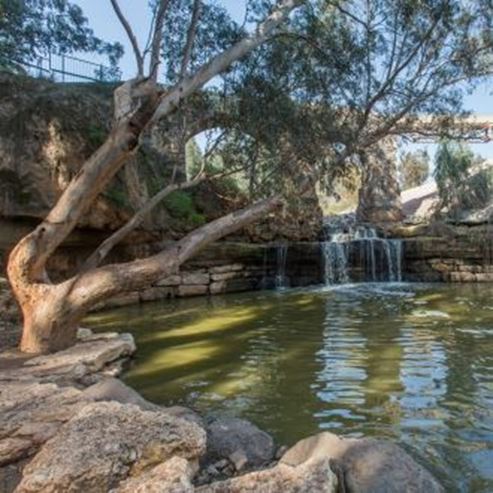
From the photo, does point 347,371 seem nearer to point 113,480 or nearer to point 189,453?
point 189,453

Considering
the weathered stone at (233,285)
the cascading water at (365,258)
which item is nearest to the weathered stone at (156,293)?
the weathered stone at (233,285)

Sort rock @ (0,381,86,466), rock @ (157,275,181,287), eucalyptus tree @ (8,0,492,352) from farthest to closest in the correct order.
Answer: rock @ (157,275,181,287) → eucalyptus tree @ (8,0,492,352) → rock @ (0,381,86,466)

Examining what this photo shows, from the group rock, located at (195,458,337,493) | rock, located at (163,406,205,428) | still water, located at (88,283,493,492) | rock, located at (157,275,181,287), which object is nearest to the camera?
rock, located at (195,458,337,493)

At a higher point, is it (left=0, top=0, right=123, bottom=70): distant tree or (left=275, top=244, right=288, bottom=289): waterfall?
(left=0, top=0, right=123, bottom=70): distant tree

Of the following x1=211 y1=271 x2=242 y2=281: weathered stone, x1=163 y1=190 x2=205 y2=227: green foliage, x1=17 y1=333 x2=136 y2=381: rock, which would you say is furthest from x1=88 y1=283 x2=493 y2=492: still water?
x1=163 y1=190 x2=205 y2=227: green foliage

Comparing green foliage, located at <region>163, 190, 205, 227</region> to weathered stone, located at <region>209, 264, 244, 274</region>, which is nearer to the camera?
green foliage, located at <region>163, 190, 205, 227</region>

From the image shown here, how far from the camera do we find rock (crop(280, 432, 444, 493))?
3410mm

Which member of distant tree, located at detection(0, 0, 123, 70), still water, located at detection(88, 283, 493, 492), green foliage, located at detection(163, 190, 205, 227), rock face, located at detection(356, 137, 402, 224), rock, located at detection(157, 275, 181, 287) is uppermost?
distant tree, located at detection(0, 0, 123, 70)

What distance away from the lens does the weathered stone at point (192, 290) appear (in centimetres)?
1552

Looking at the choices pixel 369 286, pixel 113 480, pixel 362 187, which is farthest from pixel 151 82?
pixel 362 187

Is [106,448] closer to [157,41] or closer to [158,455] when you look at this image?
[158,455]

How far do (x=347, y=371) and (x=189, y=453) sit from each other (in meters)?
3.41

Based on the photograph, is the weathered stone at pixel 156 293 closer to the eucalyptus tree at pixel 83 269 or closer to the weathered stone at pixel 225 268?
the weathered stone at pixel 225 268

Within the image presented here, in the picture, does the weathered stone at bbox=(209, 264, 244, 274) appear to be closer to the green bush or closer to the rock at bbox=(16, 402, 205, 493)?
the green bush
